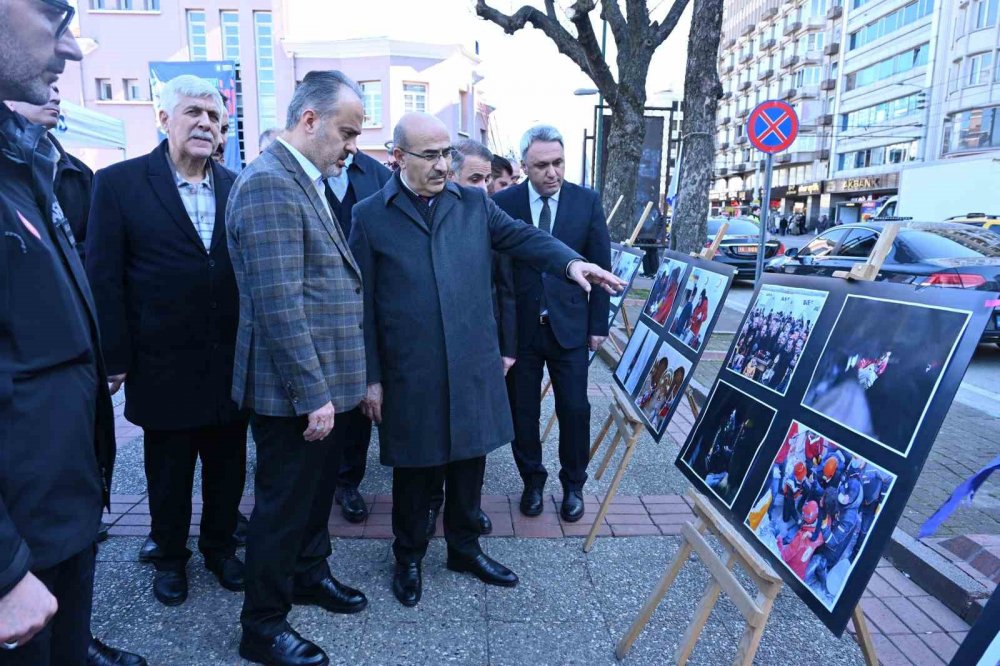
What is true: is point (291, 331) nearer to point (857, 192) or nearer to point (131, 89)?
point (131, 89)

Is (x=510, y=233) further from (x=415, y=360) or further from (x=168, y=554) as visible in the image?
(x=168, y=554)

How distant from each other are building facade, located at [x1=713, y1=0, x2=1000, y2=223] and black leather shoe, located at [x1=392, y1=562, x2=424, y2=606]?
21.8m

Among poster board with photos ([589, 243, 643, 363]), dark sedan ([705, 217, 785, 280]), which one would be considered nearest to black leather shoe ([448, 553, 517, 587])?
poster board with photos ([589, 243, 643, 363])

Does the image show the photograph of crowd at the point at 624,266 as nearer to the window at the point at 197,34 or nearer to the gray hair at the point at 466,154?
the gray hair at the point at 466,154

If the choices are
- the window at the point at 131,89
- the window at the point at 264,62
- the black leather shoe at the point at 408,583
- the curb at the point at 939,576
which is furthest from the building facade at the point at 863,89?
the window at the point at 131,89

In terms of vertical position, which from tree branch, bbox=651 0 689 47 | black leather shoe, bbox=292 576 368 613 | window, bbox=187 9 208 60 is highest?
window, bbox=187 9 208 60

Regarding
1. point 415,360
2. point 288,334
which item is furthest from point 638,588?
point 288,334

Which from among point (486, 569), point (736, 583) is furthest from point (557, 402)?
point (736, 583)

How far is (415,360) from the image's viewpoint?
2.59 metres

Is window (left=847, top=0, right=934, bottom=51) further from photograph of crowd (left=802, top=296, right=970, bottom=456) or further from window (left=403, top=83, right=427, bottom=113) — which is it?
photograph of crowd (left=802, top=296, right=970, bottom=456)

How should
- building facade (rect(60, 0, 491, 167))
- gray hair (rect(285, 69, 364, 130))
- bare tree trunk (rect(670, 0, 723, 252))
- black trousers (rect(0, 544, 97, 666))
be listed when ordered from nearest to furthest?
1. black trousers (rect(0, 544, 97, 666))
2. gray hair (rect(285, 69, 364, 130))
3. bare tree trunk (rect(670, 0, 723, 252))
4. building facade (rect(60, 0, 491, 167))

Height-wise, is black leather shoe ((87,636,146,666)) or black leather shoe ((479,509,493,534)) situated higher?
black leather shoe ((87,636,146,666))

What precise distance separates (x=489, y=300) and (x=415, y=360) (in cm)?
42

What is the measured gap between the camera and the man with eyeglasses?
3.82ft
